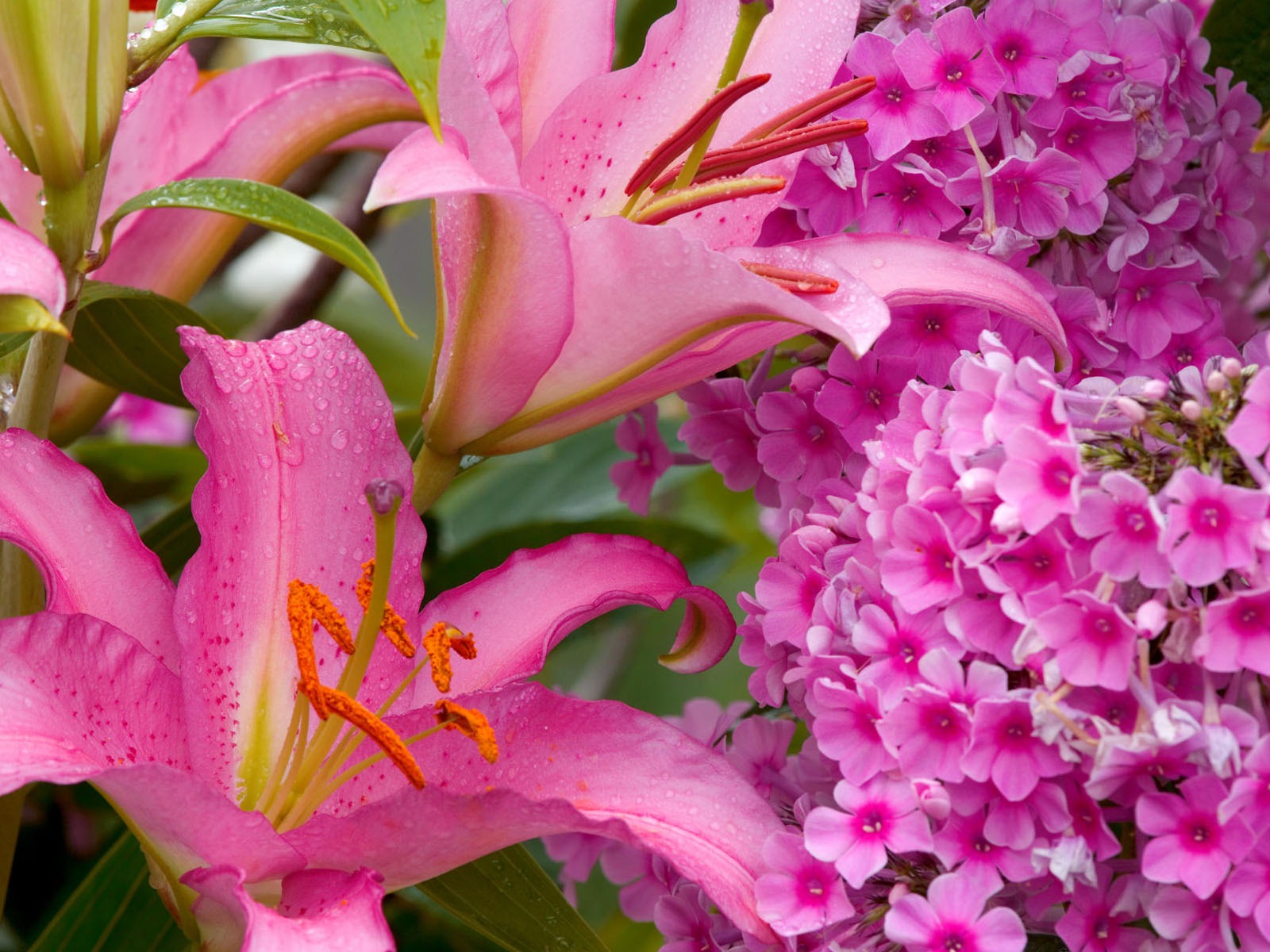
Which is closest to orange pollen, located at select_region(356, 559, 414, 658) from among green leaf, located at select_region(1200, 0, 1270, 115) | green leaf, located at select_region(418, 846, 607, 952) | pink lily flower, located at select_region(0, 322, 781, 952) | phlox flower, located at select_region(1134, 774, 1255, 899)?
pink lily flower, located at select_region(0, 322, 781, 952)

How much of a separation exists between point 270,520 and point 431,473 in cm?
6

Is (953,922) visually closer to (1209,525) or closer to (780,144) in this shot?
(1209,525)

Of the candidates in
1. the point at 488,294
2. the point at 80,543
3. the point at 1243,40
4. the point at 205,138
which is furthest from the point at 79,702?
the point at 1243,40

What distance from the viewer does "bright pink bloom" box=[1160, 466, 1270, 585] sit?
333mm

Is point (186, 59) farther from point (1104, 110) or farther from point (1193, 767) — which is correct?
point (1193, 767)

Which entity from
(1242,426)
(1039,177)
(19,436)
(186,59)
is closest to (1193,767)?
(1242,426)

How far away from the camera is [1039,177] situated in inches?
17.8

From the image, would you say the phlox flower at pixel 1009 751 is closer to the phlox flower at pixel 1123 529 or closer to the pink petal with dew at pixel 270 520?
the phlox flower at pixel 1123 529

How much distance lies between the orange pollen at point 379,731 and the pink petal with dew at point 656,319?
0.10 meters

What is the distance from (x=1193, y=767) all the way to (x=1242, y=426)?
3.4 inches

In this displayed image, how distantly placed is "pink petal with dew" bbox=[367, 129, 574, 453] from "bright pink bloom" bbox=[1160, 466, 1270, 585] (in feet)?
0.59

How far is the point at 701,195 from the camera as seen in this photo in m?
0.43

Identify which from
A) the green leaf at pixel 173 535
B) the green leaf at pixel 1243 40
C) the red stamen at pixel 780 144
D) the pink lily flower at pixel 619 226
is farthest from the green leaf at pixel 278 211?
the green leaf at pixel 1243 40

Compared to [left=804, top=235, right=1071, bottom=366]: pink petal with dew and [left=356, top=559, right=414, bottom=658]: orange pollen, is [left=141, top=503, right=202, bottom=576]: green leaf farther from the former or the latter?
[left=804, top=235, right=1071, bottom=366]: pink petal with dew
